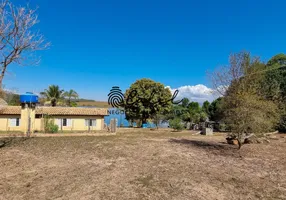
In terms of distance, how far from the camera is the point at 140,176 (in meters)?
5.65

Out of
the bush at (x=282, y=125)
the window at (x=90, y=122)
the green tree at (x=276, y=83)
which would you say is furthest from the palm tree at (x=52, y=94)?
the bush at (x=282, y=125)

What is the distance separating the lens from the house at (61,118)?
66.6ft

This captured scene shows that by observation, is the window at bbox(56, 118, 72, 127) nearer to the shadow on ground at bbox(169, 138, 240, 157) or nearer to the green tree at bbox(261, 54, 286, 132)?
the shadow on ground at bbox(169, 138, 240, 157)

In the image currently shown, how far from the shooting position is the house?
2030 cm

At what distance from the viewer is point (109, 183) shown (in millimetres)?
5059

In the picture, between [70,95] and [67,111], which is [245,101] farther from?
[70,95]

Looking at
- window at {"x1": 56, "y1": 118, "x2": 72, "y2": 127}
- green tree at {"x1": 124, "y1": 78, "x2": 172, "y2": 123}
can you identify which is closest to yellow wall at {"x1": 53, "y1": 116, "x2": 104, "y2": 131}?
window at {"x1": 56, "y1": 118, "x2": 72, "y2": 127}

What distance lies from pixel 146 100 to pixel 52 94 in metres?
15.0

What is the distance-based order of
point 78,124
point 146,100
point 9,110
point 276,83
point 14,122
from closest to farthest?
point 276,83, point 9,110, point 14,122, point 78,124, point 146,100

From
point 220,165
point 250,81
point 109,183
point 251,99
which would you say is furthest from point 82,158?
point 250,81

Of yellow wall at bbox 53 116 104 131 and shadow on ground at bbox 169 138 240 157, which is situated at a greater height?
yellow wall at bbox 53 116 104 131

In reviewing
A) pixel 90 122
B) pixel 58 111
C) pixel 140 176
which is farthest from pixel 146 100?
pixel 140 176

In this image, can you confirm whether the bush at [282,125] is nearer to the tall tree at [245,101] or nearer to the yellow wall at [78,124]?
the tall tree at [245,101]

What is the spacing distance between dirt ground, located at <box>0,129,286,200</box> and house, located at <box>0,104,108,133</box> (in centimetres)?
1315
